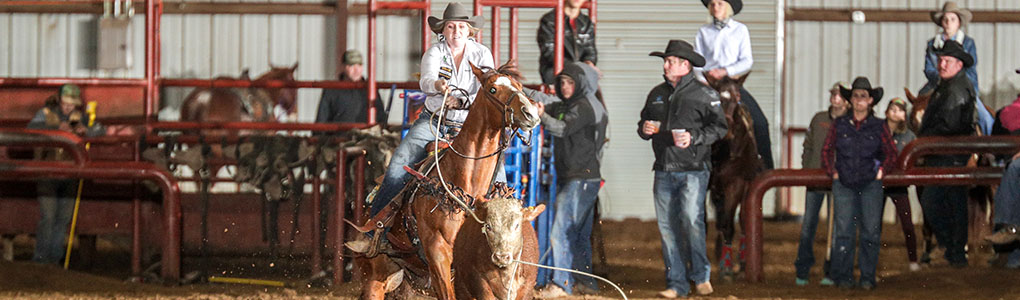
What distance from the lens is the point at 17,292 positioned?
812cm

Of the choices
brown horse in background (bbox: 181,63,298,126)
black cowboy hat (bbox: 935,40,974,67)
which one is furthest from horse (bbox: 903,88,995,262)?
brown horse in background (bbox: 181,63,298,126)

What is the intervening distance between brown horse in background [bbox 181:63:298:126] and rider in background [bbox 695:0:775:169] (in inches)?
229

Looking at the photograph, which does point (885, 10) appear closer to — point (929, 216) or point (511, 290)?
point (929, 216)

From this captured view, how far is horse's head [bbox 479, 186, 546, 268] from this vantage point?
4516mm

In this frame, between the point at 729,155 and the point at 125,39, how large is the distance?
8.36 metres

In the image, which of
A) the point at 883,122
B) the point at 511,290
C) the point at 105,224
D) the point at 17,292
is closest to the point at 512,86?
the point at 511,290

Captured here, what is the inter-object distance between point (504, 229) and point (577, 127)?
12.4ft

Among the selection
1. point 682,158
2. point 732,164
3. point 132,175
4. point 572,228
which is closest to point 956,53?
point 732,164

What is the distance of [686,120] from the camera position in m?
8.16

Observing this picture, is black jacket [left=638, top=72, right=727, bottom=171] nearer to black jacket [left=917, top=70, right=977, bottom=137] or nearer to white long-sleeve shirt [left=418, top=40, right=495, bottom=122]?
black jacket [left=917, top=70, right=977, bottom=137]

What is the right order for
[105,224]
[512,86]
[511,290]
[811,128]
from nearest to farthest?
[511,290]
[512,86]
[105,224]
[811,128]

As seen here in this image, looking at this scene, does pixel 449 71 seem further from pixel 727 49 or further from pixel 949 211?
pixel 949 211

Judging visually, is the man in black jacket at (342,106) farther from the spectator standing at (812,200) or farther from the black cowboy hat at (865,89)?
the black cowboy hat at (865,89)

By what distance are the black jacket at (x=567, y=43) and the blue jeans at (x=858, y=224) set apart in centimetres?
226
